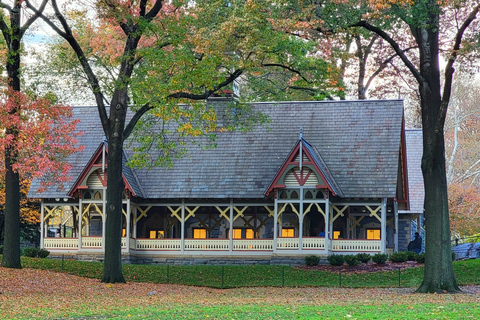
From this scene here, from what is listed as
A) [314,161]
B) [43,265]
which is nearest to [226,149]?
[314,161]

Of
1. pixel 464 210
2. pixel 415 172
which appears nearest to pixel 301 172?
pixel 415 172

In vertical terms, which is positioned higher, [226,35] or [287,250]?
[226,35]

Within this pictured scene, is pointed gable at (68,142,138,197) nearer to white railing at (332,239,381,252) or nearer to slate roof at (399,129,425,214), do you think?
white railing at (332,239,381,252)

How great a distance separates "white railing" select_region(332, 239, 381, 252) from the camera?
3650cm

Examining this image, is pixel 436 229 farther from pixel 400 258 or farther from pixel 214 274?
pixel 214 274

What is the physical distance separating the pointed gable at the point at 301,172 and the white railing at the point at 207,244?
3.90 meters

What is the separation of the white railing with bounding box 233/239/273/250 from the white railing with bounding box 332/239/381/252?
3.40m

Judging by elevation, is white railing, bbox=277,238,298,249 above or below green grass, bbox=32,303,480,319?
above

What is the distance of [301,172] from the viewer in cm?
3612

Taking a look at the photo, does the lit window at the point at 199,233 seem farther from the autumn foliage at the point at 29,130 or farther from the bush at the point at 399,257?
the autumn foliage at the point at 29,130

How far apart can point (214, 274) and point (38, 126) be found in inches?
447

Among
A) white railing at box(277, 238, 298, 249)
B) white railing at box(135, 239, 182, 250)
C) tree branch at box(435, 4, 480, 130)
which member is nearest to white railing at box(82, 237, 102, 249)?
white railing at box(135, 239, 182, 250)

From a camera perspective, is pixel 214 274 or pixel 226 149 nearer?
pixel 214 274

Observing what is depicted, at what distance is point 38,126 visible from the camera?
26688 millimetres
